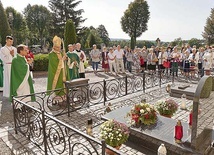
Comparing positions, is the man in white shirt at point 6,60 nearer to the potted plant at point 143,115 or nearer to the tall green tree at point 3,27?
the potted plant at point 143,115

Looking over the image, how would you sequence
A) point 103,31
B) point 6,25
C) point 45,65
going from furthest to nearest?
point 103,31
point 6,25
point 45,65

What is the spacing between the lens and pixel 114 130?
371 centimetres

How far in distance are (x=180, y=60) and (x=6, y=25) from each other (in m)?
28.5

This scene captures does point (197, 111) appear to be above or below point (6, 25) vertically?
below

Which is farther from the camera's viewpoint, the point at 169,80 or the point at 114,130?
the point at 169,80

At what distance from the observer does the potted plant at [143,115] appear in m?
4.57

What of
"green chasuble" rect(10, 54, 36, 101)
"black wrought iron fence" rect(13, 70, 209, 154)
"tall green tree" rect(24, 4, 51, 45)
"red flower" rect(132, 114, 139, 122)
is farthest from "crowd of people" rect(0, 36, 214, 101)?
"tall green tree" rect(24, 4, 51, 45)

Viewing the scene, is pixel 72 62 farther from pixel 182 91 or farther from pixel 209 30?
pixel 209 30

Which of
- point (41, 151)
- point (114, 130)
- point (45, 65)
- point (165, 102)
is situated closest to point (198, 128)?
point (114, 130)

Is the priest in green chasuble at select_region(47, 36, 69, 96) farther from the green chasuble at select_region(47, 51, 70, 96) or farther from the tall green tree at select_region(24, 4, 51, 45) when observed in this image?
the tall green tree at select_region(24, 4, 51, 45)

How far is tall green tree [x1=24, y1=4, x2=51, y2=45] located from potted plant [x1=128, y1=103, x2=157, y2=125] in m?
54.3

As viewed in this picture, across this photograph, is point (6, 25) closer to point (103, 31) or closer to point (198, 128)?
point (198, 128)

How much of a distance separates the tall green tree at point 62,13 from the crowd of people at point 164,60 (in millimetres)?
25346

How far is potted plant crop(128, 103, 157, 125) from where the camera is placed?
4575 millimetres
